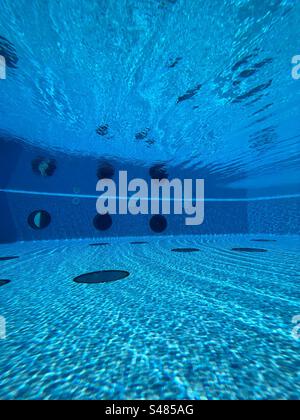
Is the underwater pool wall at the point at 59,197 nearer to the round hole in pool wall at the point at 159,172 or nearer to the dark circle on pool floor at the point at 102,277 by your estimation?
the round hole in pool wall at the point at 159,172

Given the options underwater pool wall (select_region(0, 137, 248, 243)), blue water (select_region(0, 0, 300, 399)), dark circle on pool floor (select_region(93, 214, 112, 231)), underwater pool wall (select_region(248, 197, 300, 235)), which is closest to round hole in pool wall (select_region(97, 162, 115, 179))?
underwater pool wall (select_region(0, 137, 248, 243))

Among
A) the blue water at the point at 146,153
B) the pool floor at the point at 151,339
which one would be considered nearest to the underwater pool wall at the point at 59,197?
the blue water at the point at 146,153

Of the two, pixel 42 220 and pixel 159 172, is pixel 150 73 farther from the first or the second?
pixel 42 220

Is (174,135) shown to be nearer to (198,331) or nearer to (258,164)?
(258,164)

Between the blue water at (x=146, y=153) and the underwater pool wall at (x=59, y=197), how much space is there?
9cm

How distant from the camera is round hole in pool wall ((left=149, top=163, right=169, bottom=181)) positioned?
38.3ft

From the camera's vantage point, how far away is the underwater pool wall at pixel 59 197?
9181 mm

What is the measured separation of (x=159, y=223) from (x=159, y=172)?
11.3 ft

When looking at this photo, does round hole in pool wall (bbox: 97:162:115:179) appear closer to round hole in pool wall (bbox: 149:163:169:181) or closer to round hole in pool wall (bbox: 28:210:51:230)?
round hole in pool wall (bbox: 149:163:169:181)

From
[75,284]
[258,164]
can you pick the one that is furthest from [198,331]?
[258,164]

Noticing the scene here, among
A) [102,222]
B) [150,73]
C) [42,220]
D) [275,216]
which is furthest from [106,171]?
[275,216]

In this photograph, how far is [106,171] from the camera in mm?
11359

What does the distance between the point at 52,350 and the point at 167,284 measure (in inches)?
75.7
